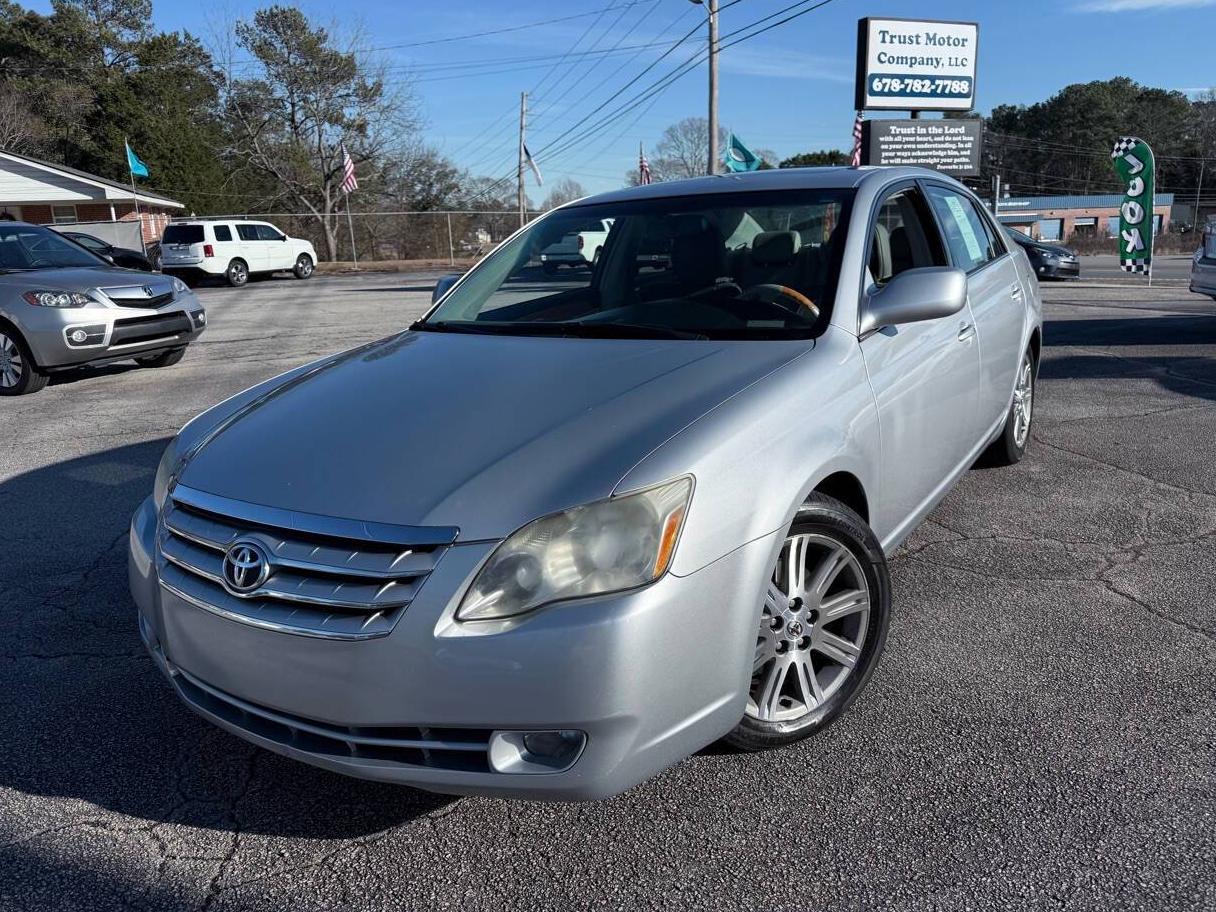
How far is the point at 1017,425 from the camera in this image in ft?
17.3

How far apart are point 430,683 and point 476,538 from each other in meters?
0.32

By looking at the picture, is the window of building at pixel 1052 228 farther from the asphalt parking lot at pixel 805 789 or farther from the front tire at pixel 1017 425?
the asphalt parking lot at pixel 805 789

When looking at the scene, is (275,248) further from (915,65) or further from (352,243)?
(915,65)

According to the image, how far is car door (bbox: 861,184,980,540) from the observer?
10.2ft

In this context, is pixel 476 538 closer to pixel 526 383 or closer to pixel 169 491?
pixel 526 383

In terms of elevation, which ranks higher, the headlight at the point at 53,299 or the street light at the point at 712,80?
the street light at the point at 712,80

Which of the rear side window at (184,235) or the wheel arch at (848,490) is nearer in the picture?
the wheel arch at (848,490)

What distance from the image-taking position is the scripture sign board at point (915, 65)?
71.8 ft

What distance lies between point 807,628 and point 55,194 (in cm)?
4002

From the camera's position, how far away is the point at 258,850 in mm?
2348

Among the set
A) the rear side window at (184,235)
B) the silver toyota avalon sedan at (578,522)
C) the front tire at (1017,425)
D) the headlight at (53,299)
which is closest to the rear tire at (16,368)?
the headlight at (53,299)

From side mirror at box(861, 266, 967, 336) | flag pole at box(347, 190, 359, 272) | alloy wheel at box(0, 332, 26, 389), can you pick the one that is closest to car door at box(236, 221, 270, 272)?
flag pole at box(347, 190, 359, 272)

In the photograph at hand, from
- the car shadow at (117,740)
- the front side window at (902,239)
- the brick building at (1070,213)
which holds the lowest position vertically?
the car shadow at (117,740)

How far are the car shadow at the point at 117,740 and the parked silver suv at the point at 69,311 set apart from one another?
4.72m
